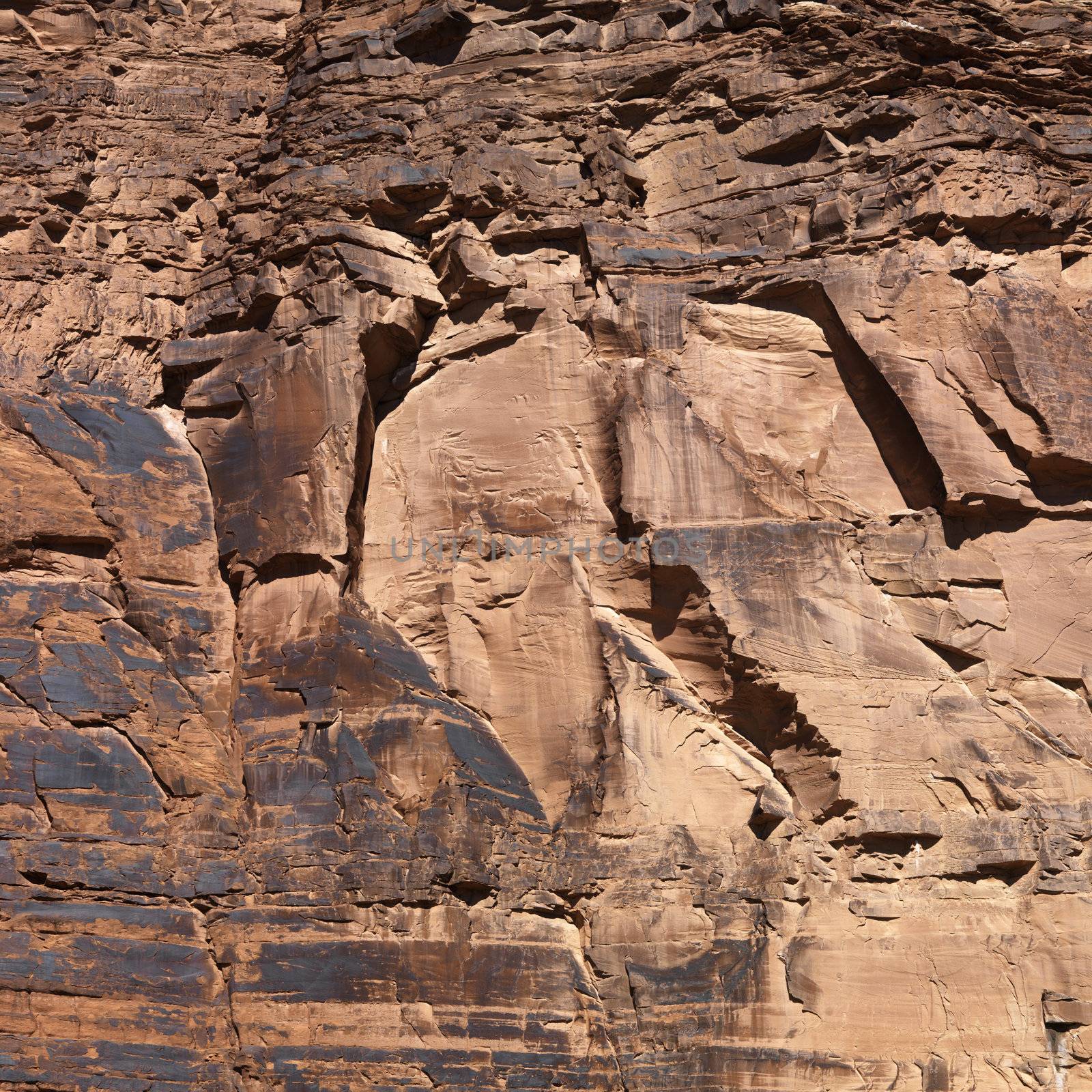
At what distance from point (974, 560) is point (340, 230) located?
8.01m

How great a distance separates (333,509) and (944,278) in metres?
7.31

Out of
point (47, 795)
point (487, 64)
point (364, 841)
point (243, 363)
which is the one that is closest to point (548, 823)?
point (364, 841)

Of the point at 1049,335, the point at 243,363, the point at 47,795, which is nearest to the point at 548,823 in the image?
the point at 47,795

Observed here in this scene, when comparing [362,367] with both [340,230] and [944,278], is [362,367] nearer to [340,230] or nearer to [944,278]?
[340,230]

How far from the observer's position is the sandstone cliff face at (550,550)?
1616 centimetres

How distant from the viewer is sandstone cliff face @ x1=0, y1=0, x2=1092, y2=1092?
636 inches

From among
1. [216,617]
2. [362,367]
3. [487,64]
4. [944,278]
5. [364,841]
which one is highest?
[487,64]

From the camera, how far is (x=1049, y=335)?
62.0 feet

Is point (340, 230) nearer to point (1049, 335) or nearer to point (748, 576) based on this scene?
point (748, 576)

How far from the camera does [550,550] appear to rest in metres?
18.4

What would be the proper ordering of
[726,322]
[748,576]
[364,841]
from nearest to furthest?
[364,841] → [748,576] → [726,322]

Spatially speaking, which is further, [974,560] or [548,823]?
[974,560]

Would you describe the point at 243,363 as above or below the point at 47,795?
above

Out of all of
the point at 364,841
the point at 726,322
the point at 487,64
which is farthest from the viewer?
the point at 487,64
